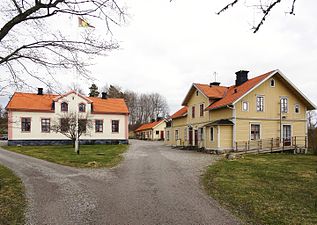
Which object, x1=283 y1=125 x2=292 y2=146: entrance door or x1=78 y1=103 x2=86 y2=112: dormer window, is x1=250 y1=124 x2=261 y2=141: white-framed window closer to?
x1=283 y1=125 x2=292 y2=146: entrance door

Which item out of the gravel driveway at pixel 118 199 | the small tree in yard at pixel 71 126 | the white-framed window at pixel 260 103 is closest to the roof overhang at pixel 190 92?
the white-framed window at pixel 260 103

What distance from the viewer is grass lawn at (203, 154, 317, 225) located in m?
6.24

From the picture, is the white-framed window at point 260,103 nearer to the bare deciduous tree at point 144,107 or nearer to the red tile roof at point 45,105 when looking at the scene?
the red tile roof at point 45,105

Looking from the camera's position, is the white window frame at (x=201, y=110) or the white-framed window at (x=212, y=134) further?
the white window frame at (x=201, y=110)

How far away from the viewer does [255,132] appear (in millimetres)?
25156

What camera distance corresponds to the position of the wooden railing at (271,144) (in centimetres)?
2433

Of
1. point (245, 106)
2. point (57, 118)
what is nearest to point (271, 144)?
point (245, 106)

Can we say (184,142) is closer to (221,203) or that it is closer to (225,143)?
(225,143)

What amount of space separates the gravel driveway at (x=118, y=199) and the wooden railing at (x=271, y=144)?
13282 mm

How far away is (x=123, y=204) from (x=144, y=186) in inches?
92.1

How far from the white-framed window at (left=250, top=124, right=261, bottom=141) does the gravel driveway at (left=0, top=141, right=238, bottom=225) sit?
14.3m

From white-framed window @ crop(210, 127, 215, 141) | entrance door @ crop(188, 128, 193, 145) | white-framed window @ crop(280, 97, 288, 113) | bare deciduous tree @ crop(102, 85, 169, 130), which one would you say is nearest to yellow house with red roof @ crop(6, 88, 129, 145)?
entrance door @ crop(188, 128, 193, 145)

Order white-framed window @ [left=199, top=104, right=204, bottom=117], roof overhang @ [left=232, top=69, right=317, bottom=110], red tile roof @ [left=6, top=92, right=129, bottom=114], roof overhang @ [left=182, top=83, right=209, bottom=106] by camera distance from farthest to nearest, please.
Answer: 1. red tile roof @ [left=6, top=92, right=129, bottom=114]
2. roof overhang @ [left=182, top=83, right=209, bottom=106]
3. white-framed window @ [left=199, top=104, right=204, bottom=117]
4. roof overhang @ [left=232, top=69, right=317, bottom=110]

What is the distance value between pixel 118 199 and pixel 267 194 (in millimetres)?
4255
